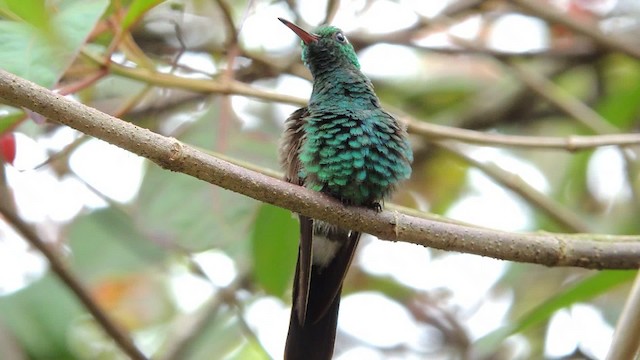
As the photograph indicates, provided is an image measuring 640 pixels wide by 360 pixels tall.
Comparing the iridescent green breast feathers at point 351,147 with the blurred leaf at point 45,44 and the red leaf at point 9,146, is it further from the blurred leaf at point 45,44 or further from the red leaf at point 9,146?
the red leaf at point 9,146

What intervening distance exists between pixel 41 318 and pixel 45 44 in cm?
134

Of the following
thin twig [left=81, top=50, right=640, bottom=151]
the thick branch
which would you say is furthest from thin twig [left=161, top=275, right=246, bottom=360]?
the thick branch

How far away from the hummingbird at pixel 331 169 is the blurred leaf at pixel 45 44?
0.71 metres

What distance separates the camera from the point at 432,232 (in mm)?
2180

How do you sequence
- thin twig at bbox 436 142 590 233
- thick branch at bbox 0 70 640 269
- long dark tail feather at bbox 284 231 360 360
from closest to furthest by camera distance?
thick branch at bbox 0 70 640 269, long dark tail feather at bbox 284 231 360 360, thin twig at bbox 436 142 590 233

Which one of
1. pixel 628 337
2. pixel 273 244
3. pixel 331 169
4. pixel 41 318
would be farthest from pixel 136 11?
pixel 628 337

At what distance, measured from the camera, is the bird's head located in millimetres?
3145

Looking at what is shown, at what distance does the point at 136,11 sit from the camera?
2496 millimetres

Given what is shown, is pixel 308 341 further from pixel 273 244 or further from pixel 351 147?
pixel 351 147

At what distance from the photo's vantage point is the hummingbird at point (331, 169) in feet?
8.30

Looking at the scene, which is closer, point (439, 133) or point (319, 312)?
point (319, 312)

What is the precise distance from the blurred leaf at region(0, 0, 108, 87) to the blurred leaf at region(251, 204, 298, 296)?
0.99 meters

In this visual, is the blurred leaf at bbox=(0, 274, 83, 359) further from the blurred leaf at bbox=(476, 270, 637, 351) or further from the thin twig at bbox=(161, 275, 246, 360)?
the blurred leaf at bbox=(476, 270, 637, 351)

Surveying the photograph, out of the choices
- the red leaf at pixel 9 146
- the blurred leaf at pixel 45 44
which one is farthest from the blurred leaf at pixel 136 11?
the red leaf at pixel 9 146
